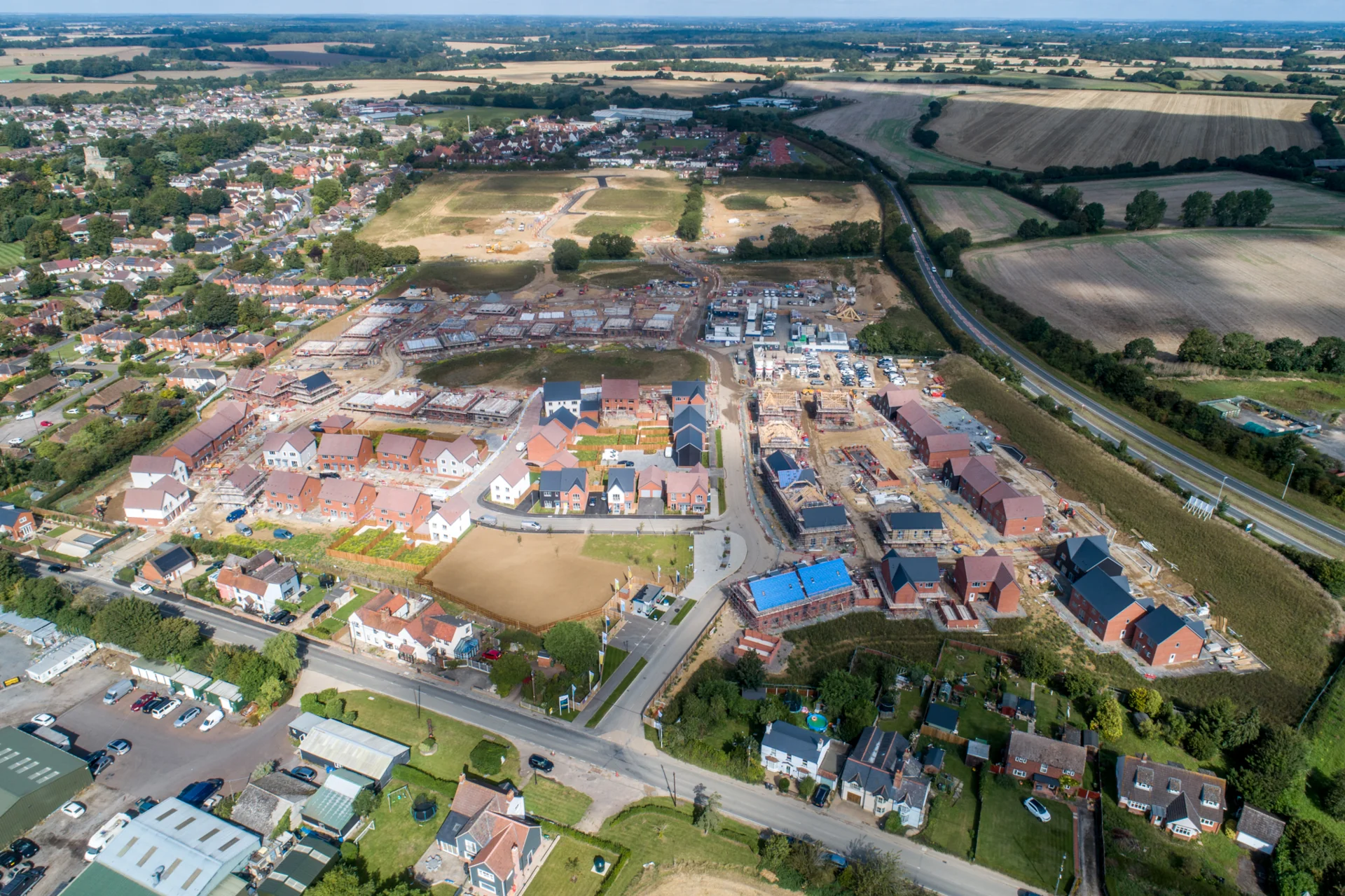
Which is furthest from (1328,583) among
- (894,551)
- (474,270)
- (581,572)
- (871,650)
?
(474,270)

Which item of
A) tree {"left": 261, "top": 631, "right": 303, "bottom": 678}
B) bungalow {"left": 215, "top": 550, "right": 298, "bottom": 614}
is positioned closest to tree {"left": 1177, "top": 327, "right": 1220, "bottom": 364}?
bungalow {"left": 215, "top": 550, "right": 298, "bottom": 614}

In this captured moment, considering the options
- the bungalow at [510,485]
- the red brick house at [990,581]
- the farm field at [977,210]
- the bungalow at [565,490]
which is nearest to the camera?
the red brick house at [990,581]

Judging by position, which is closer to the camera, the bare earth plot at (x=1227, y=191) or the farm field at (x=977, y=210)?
the bare earth plot at (x=1227, y=191)

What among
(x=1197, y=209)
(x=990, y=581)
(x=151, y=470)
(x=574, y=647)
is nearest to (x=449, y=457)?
(x=151, y=470)

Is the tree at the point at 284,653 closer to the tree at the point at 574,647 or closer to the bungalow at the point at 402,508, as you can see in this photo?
the tree at the point at 574,647

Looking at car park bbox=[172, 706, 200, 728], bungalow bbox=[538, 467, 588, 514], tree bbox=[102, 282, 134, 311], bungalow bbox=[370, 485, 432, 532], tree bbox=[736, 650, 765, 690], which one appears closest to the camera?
car park bbox=[172, 706, 200, 728]

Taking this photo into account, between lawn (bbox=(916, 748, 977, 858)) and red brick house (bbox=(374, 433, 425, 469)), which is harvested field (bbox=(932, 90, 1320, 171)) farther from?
lawn (bbox=(916, 748, 977, 858))

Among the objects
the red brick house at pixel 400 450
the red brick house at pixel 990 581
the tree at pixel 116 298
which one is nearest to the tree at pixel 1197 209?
the red brick house at pixel 990 581
